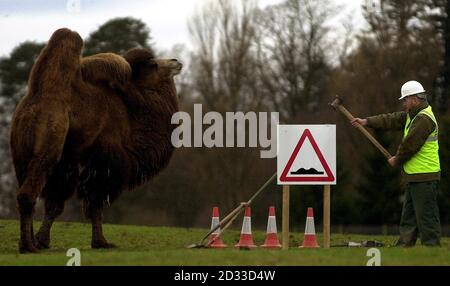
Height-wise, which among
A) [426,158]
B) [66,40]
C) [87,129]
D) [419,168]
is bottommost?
[419,168]

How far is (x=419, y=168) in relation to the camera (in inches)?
647

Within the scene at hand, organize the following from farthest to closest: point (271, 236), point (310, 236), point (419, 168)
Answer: point (271, 236) → point (310, 236) → point (419, 168)

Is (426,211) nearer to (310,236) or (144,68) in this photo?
(310,236)

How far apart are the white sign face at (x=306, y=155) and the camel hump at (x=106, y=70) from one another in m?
3.29

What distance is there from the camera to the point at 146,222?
5853 centimetres

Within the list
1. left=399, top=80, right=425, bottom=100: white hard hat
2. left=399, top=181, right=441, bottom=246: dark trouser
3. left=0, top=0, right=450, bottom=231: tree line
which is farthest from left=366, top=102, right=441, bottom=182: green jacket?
left=0, top=0, right=450, bottom=231: tree line

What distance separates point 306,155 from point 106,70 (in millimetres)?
3946

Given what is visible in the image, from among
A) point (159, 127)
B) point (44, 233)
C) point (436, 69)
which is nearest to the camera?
point (44, 233)

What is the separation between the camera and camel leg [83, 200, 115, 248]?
17750 millimetres

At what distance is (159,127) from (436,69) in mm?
50572

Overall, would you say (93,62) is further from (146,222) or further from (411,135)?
(146,222)

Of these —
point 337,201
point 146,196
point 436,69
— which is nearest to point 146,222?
point 146,196

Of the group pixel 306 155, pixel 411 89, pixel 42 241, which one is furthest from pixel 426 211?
pixel 42 241

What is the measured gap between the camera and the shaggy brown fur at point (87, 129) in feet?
52.4
